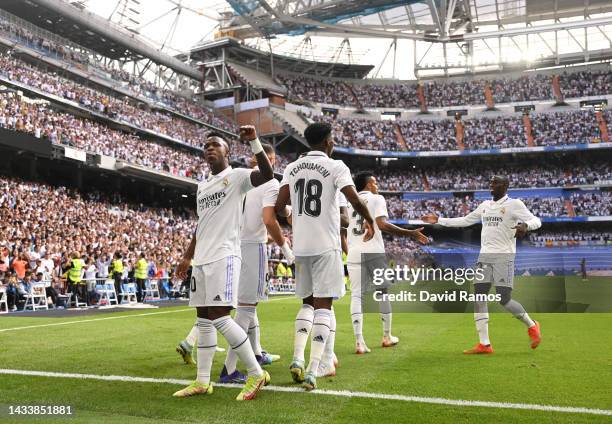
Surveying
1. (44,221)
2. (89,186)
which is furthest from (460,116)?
(44,221)

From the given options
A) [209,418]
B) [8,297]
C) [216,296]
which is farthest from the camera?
[8,297]

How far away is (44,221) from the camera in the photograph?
2166 centimetres

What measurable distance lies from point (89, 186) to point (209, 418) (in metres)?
33.1

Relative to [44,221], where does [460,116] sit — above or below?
above

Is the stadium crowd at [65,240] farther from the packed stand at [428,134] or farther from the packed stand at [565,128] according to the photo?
the packed stand at [565,128]

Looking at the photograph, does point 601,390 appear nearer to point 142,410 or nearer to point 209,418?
point 209,418

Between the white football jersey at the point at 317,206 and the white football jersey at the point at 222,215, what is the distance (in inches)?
23.0

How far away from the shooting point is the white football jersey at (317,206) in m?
5.19

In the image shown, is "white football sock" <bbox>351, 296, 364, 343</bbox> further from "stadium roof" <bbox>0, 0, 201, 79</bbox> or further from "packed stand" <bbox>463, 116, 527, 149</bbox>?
"packed stand" <bbox>463, 116, 527, 149</bbox>

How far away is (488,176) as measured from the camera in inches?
2313

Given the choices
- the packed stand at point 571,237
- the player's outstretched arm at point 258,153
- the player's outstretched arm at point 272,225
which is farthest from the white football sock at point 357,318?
the packed stand at point 571,237

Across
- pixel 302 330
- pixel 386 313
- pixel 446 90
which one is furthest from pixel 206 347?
pixel 446 90

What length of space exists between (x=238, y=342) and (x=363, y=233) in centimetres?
340

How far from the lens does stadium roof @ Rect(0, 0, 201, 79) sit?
125ft
